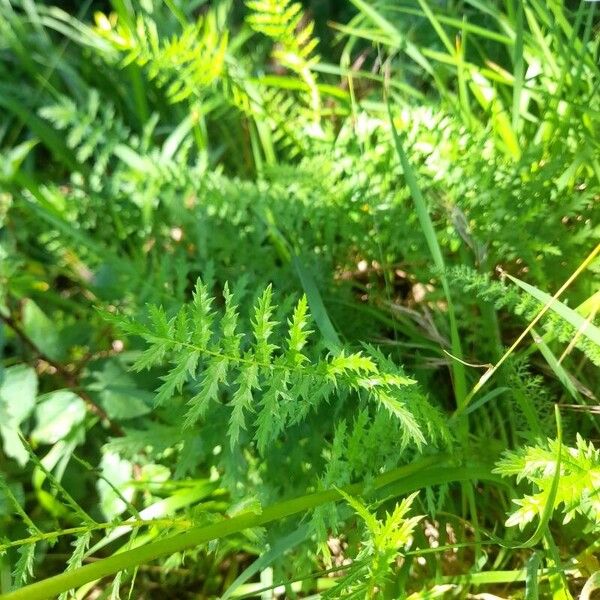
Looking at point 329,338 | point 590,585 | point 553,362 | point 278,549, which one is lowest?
point 590,585

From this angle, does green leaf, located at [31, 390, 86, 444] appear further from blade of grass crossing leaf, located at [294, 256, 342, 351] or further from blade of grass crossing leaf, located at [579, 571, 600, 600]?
blade of grass crossing leaf, located at [579, 571, 600, 600]

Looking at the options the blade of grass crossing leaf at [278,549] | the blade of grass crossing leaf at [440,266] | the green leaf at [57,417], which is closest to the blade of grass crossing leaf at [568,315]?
the blade of grass crossing leaf at [440,266]

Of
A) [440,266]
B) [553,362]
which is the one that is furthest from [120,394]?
[553,362]

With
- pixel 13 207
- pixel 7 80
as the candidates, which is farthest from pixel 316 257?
pixel 7 80

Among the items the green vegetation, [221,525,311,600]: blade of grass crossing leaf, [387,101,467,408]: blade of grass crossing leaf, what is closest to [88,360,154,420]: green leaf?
the green vegetation

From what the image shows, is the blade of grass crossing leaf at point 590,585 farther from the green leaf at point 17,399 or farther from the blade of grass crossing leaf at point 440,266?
the green leaf at point 17,399

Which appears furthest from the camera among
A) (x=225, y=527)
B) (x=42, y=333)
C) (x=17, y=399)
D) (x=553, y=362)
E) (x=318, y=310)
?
(x=42, y=333)

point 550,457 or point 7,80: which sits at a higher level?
point 7,80

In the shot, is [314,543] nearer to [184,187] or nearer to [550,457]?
[550,457]

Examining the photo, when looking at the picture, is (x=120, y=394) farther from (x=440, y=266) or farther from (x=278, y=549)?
(x=440, y=266)
